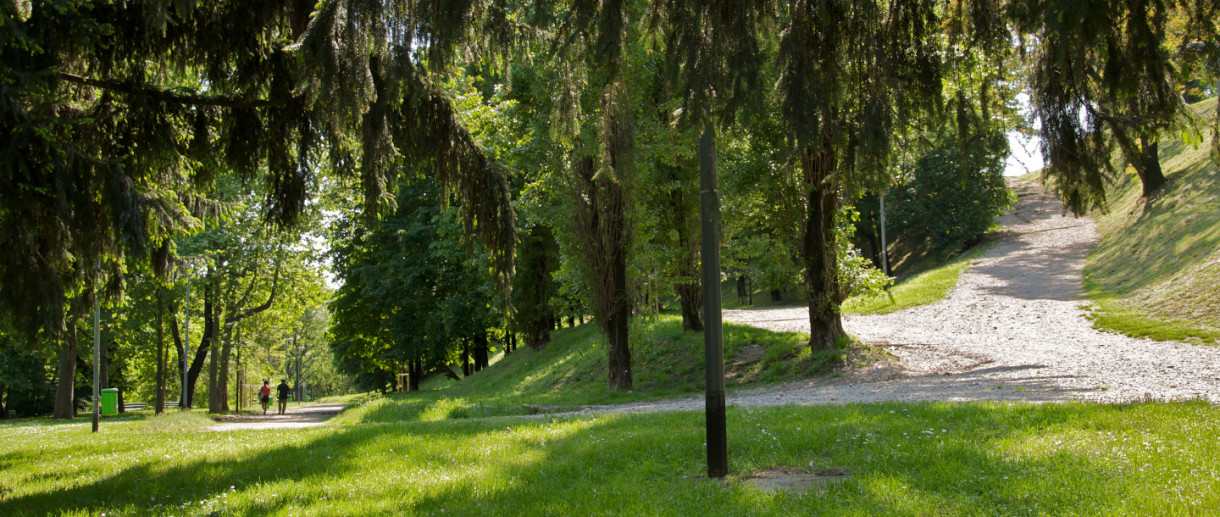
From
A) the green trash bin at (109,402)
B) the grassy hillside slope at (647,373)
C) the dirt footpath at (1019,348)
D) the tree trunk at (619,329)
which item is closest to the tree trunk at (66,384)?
the green trash bin at (109,402)

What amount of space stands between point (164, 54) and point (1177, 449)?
1008 cm

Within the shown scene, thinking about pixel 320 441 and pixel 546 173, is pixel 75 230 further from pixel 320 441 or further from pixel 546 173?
pixel 546 173

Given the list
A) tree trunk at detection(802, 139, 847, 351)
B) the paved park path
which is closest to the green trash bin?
the paved park path

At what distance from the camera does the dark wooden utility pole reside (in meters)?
6.05

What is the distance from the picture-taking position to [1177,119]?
6.38 m

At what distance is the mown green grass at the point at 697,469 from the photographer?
201 inches

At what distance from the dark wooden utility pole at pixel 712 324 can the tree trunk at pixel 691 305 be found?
14.0 m

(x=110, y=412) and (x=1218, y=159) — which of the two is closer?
(x=1218, y=159)

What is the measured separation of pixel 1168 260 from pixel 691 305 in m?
14.2

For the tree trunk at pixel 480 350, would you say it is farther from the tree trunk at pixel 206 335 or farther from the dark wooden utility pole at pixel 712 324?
the dark wooden utility pole at pixel 712 324

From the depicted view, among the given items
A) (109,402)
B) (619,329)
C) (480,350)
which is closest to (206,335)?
(109,402)

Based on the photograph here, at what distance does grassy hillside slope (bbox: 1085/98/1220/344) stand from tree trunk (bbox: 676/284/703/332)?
9.97 metres

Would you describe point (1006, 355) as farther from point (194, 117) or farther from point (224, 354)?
point (224, 354)

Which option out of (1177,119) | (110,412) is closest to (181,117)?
(1177,119)
